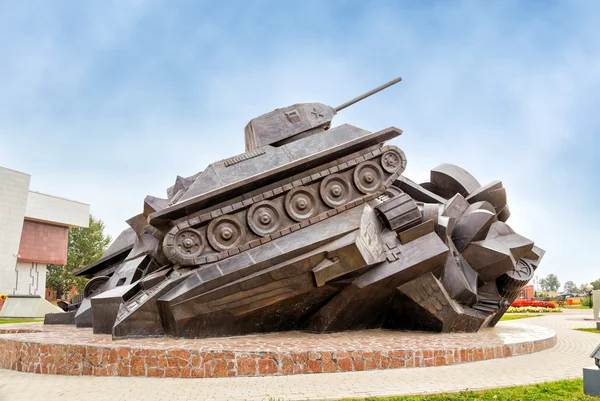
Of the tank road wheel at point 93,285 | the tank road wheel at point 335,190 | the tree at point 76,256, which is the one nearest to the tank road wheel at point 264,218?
the tank road wheel at point 335,190

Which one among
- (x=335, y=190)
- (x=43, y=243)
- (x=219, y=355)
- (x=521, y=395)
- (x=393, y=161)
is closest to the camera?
(x=521, y=395)

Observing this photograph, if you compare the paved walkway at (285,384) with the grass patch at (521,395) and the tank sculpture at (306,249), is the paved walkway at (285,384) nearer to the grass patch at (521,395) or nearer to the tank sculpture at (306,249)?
the grass patch at (521,395)

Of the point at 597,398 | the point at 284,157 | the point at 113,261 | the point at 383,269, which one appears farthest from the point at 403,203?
the point at 113,261

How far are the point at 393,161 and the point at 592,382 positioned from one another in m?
5.77

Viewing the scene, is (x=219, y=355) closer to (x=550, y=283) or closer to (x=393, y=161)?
(x=393, y=161)

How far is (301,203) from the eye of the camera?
1005cm

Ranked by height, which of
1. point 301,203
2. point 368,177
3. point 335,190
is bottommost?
point 301,203

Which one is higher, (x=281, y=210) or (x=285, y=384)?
(x=281, y=210)

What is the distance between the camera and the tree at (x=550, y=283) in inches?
5133

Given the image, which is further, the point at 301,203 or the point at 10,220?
the point at 10,220

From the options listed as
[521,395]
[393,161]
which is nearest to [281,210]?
[393,161]

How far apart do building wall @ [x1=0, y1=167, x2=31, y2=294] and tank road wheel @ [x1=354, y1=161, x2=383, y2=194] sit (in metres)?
36.5

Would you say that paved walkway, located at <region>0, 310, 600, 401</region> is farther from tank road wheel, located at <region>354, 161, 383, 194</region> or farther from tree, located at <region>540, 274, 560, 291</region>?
tree, located at <region>540, 274, 560, 291</region>

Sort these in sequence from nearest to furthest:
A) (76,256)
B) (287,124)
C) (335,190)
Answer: (335,190), (287,124), (76,256)
